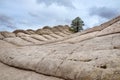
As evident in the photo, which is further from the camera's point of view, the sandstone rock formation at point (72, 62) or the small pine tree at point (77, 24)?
the small pine tree at point (77, 24)

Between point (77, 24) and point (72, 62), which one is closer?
point (72, 62)

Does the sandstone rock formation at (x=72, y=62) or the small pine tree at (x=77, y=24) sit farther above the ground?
the small pine tree at (x=77, y=24)

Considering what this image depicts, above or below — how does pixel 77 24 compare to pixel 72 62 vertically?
above

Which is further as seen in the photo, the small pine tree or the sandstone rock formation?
the small pine tree

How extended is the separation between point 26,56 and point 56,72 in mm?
4380

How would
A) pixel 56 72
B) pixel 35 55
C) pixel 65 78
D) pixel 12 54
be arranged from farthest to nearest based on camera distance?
pixel 12 54
pixel 35 55
pixel 56 72
pixel 65 78

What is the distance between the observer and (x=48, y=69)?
11891mm

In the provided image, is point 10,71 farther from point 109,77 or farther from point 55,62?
point 109,77

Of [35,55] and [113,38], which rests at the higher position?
[113,38]

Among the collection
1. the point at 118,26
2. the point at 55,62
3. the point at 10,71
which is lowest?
the point at 10,71

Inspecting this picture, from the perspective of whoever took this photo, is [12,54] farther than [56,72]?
Yes

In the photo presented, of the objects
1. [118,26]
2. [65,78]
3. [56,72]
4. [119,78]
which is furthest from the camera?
[118,26]

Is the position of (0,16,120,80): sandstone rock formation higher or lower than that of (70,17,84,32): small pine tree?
lower

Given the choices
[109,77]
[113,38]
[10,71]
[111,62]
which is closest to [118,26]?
[113,38]
